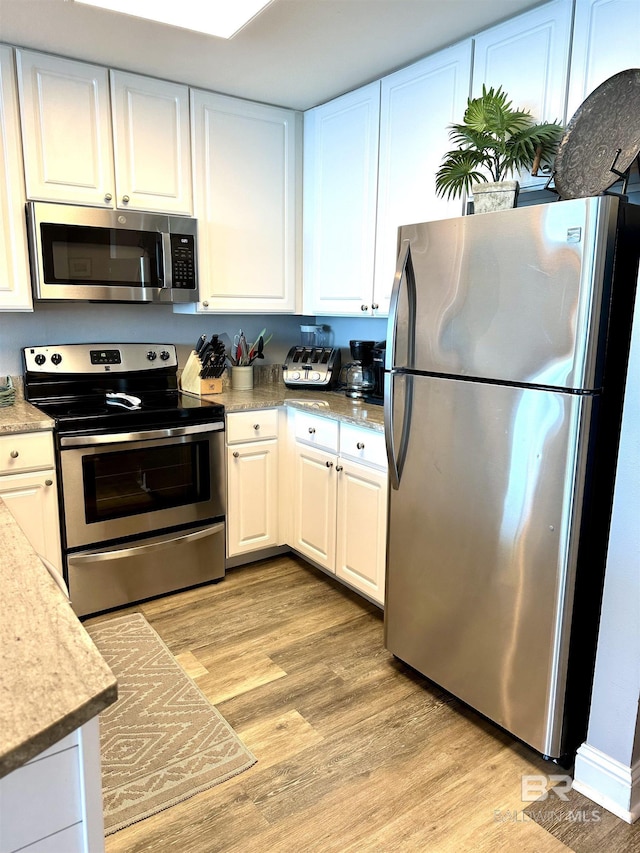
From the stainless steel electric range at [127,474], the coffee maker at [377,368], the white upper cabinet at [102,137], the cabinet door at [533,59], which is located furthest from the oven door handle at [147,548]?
the cabinet door at [533,59]

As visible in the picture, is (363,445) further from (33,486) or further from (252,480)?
(33,486)

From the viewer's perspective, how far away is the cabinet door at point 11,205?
8.02 feet

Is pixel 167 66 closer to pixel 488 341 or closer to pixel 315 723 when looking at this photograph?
pixel 488 341

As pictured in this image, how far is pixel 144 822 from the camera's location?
165 cm

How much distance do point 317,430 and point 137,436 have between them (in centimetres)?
82

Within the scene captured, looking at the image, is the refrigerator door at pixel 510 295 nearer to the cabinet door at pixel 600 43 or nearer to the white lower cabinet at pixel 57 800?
the cabinet door at pixel 600 43

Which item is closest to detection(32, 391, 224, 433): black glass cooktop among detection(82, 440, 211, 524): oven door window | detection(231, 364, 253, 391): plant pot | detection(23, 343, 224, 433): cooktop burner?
detection(23, 343, 224, 433): cooktop burner

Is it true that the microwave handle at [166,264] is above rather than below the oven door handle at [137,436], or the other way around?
above

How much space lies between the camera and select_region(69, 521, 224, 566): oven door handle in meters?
2.61

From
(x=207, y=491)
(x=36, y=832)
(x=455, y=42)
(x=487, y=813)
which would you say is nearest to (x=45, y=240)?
(x=207, y=491)

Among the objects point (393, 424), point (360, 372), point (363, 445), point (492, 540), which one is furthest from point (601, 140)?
point (360, 372)

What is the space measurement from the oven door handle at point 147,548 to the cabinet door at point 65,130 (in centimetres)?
153

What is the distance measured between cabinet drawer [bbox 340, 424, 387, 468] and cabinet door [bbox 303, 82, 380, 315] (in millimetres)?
646

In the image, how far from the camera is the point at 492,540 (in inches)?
72.9
